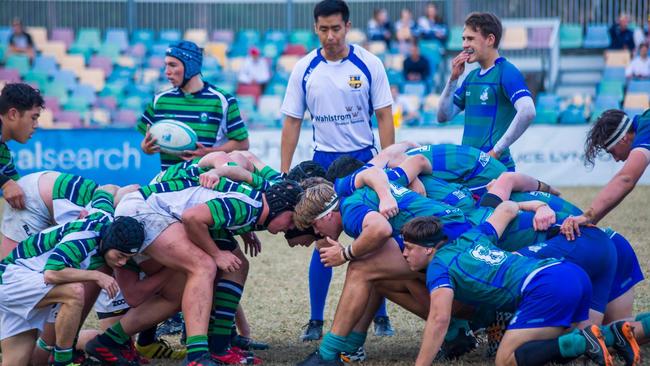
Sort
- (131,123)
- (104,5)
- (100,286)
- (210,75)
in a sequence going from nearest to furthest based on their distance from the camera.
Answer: (100,286) < (131,123) < (210,75) < (104,5)

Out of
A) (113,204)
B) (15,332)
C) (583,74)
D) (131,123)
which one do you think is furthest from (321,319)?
(583,74)

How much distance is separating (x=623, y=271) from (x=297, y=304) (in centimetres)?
272

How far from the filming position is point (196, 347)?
5438mm

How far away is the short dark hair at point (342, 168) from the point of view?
20.0 feet

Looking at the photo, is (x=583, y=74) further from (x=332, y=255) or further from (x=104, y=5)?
(x=332, y=255)

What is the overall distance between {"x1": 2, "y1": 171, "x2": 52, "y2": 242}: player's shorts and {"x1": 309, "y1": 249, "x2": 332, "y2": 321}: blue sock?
1739 mm

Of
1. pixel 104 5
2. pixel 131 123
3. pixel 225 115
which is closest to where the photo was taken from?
pixel 225 115

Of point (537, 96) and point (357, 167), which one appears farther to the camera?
point (537, 96)

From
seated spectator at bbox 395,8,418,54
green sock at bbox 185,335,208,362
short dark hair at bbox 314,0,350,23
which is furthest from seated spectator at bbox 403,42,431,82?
green sock at bbox 185,335,208,362

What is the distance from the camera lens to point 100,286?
18.0ft

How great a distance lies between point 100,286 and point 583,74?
14.8 m

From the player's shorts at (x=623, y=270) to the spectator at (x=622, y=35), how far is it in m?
13.1

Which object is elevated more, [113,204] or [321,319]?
Answer: [113,204]

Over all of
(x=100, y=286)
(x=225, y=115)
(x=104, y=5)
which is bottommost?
(x=100, y=286)
